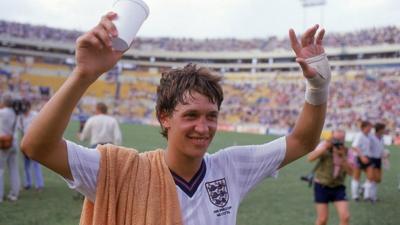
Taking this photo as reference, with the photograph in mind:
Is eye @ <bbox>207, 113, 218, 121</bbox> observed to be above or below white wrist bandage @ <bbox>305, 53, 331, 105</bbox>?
below

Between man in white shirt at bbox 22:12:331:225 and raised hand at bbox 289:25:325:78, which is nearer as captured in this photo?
man in white shirt at bbox 22:12:331:225

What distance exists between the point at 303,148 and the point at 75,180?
129 centimetres

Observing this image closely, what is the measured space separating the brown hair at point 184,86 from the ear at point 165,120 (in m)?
0.02

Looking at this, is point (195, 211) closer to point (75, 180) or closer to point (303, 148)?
point (75, 180)

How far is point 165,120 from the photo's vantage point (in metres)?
Answer: 2.42

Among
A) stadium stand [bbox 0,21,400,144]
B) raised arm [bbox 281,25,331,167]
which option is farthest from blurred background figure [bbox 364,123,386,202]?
stadium stand [bbox 0,21,400,144]

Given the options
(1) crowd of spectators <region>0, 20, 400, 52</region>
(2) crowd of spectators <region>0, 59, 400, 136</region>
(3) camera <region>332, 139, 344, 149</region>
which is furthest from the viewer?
(1) crowd of spectators <region>0, 20, 400, 52</region>

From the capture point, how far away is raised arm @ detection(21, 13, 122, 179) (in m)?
1.80

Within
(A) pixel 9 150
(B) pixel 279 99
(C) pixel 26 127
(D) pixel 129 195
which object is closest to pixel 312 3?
(B) pixel 279 99

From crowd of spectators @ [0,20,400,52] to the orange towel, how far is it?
5879 centimetres

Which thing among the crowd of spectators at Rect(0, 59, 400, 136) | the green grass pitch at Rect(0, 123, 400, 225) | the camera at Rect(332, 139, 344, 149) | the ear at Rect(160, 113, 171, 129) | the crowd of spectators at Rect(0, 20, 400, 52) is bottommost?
the green grass pitch at Rect(0, 123, 400, 225)

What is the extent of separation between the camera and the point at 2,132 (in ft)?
29.2

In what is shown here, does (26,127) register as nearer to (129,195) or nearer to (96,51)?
(129,195)

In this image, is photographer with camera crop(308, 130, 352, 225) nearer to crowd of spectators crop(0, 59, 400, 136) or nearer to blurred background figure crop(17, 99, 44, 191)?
blurred background figure crop(17, 99, 44, 191)
